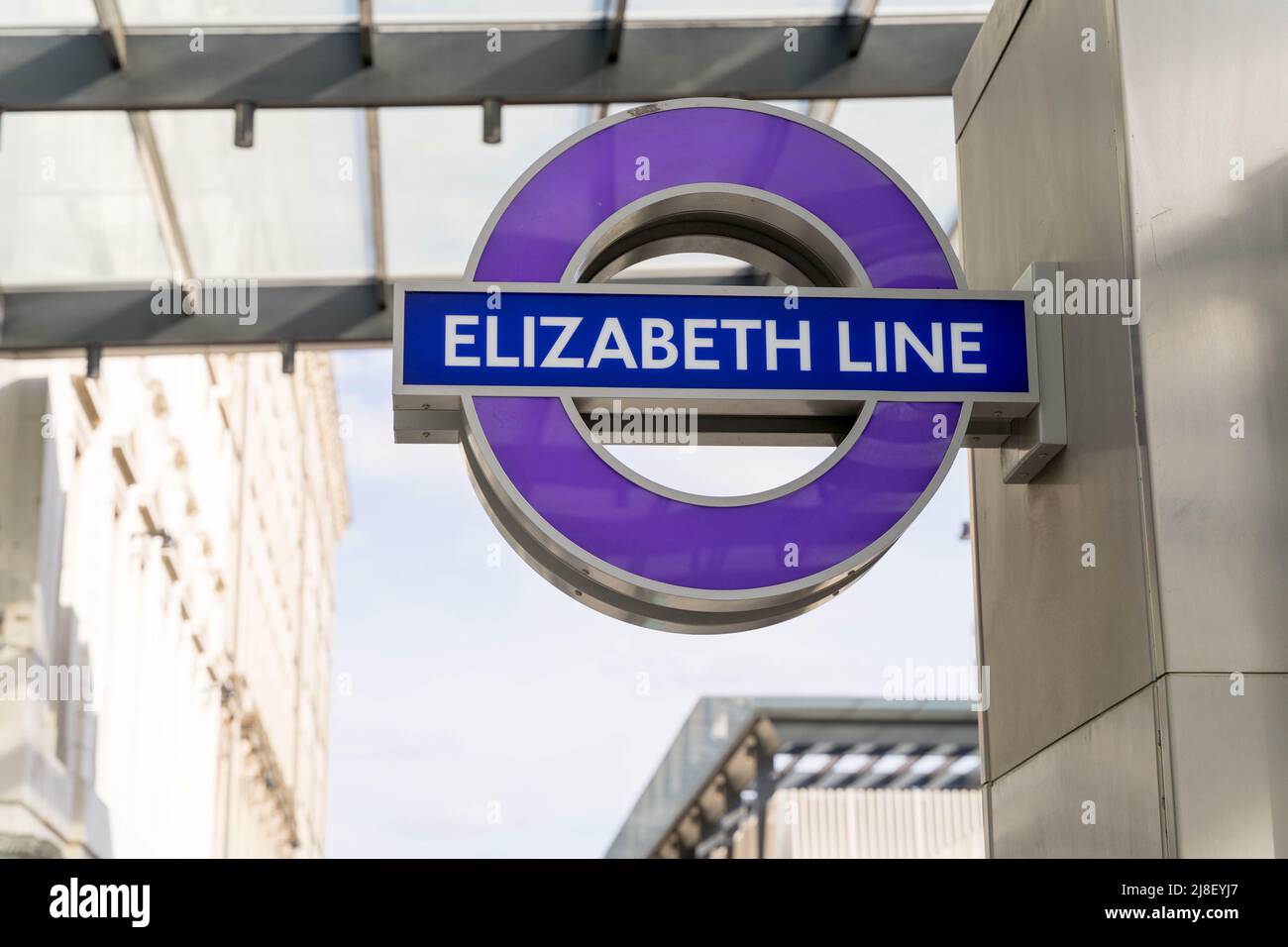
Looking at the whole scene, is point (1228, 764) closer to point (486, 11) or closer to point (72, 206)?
point (486, 11)

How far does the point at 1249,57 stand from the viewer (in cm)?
494

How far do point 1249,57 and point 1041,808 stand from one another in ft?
7.67

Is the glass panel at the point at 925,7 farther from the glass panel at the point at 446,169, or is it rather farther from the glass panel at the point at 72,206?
the glass panel at the point at 72,206

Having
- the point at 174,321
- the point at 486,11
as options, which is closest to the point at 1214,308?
the point at 486,11

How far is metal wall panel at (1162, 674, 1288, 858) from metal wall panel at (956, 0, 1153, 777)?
190 millimetres

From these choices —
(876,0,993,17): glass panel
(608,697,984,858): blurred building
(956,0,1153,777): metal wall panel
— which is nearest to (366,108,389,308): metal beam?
(876,0,993,17): glass panel

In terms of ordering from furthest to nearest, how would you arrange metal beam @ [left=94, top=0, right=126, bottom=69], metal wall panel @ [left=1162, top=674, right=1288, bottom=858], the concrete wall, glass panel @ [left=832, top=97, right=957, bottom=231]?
glass panel @ [left=832, top=97, right=957, bottom=231] < metal beam @ [left=94, top=0, right=126, bottom=69] < the concrete wall < metal wall panel @ [left=1162, top=674, right=1288, bottom=858]

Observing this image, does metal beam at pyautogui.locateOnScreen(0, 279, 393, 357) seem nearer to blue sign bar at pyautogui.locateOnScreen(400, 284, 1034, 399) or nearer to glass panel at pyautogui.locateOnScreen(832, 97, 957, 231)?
glass panel at pyautogui.locateOnScreen(832, 97, 957, 231)

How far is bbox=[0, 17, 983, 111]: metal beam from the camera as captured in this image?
1080 centimetres

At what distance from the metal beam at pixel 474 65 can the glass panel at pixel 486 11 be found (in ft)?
0.26

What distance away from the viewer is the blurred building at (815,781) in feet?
79.2

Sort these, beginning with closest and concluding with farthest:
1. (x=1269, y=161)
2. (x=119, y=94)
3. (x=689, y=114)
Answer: (x=1269, y=161) → (x=689, y=114) → (x=119, y=94)

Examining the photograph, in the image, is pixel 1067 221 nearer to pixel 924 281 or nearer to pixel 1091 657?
pixel 924 281
